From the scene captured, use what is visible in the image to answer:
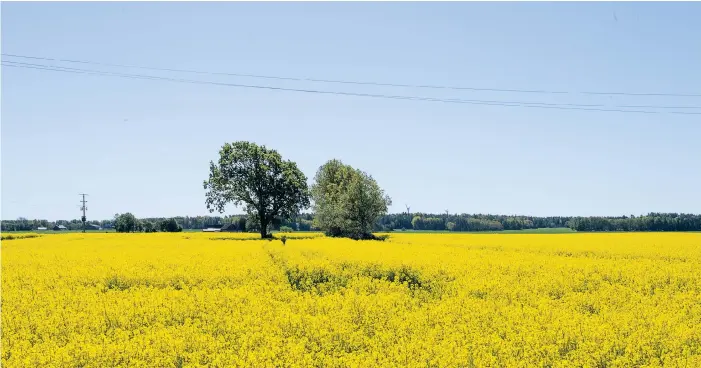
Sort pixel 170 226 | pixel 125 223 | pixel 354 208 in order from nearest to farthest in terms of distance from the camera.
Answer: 1. pixel 354 208
2. pixel 170 226
3. pixel 125 223

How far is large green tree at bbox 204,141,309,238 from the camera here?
183ft

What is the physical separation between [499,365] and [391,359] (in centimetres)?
162

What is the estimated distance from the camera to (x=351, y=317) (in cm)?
970

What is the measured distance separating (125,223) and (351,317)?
122500 mm

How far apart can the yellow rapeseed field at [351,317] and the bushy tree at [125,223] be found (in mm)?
110818

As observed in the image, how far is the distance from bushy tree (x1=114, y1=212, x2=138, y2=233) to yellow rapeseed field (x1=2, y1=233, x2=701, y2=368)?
364ft

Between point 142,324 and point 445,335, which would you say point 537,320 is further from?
point 142,324

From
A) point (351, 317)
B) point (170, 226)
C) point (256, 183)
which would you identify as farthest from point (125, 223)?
point (351, 317)

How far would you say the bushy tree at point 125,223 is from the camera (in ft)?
385

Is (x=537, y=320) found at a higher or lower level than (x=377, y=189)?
lower

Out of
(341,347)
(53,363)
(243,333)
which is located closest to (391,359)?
(341,347)

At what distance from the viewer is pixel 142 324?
9.62 meters

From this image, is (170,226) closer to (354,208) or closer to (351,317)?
(354,208)

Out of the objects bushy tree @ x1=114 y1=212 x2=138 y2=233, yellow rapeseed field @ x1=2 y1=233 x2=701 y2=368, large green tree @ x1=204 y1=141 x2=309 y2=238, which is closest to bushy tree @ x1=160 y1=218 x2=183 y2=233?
bushy tree @ x1=114 y1=212 x2=138 y2=233
